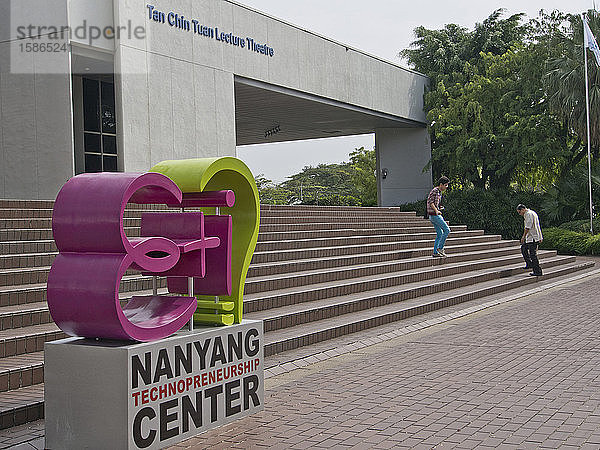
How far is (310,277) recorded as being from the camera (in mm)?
11789

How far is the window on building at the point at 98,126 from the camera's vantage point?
1908 cm

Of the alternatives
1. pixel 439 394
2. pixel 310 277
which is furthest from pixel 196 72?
pixel 439 394

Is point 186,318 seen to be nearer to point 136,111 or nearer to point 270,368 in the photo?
point 270,368

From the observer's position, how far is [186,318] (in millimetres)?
5355

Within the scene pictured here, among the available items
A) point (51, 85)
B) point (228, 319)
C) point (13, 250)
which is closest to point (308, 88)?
point (51, 85)

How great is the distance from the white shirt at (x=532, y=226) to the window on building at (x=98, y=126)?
1025cm

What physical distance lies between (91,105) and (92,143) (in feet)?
3.29

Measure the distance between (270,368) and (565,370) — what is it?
9.69ft

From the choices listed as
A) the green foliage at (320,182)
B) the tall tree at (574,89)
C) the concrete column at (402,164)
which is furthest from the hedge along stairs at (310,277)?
the green foliage at (320,182)

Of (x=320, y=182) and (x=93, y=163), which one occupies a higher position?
(x=320, y=182)

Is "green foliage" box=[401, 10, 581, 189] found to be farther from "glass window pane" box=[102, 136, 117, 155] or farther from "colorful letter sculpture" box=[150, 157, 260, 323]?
"colorful letter sculpture" box=[150, 157, 260, 323]

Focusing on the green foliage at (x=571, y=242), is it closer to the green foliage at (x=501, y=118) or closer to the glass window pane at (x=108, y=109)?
the green foliage at (x=501, y=118)

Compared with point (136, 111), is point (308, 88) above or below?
above

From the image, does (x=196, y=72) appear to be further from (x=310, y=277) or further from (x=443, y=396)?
(x=443, y=396)
